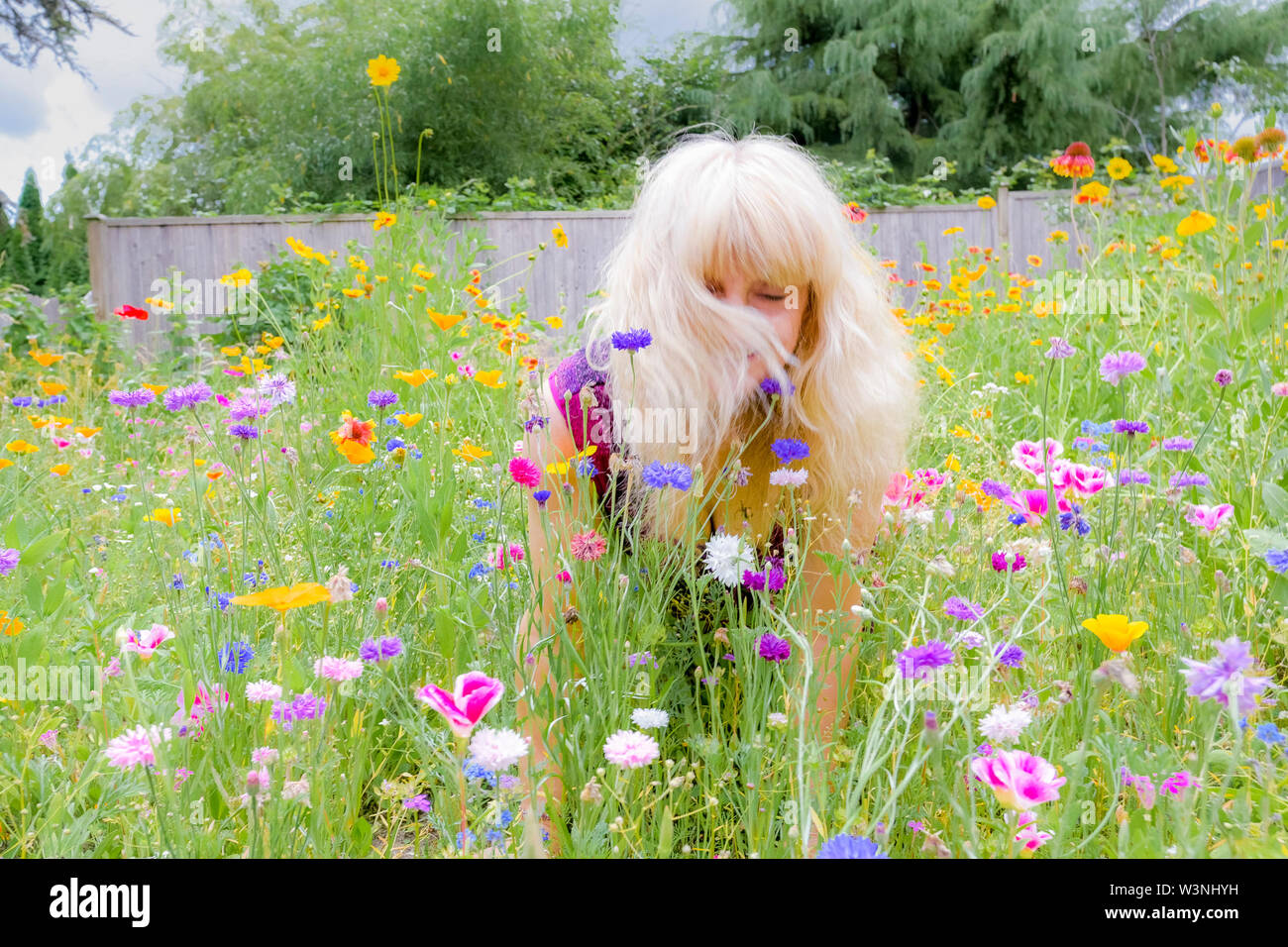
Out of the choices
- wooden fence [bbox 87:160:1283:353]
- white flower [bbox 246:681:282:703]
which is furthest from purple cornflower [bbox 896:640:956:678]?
wooden fence [bbox 87:160:1283:353]

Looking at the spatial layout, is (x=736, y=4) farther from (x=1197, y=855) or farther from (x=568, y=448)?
(x=1197, y=855)

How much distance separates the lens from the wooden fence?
8.66m

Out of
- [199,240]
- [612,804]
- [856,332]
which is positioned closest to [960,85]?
[199,240]

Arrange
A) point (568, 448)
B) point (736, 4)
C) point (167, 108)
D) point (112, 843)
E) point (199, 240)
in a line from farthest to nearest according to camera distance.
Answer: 1. point (167, 108)
2. point (736, 4)
3. point (199, 240)
4. point (568, 448)
5. point (112, 843)

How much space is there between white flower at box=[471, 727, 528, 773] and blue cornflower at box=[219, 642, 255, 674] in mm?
414

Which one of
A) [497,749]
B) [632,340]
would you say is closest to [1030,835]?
[497,749]

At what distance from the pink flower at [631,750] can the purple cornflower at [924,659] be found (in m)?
0.24

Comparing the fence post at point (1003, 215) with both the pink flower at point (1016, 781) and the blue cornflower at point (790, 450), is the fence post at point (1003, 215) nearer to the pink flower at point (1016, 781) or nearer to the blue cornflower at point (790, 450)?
the blue cornflower at point (790, 450)

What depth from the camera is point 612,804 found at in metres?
0.87

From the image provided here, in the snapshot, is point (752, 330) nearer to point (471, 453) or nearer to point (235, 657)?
point (471, 453)

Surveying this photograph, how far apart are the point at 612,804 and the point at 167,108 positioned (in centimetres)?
1279

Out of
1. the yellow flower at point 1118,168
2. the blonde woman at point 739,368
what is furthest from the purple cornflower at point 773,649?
the yellow flower at point 1118,168
